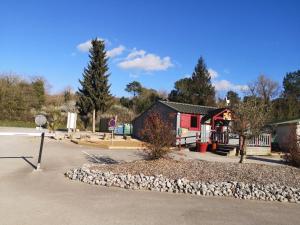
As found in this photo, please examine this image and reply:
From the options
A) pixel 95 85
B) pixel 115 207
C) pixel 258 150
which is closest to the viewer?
pixel 115 207

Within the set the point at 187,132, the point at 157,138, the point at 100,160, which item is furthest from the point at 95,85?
the point at 157,138

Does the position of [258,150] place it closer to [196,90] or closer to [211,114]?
[211,114]

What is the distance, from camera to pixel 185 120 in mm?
29391

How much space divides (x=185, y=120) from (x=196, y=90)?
2878 cm

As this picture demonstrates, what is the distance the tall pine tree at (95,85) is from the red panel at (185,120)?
14.0 meters

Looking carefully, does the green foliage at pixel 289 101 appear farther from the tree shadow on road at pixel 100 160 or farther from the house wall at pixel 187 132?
the tree shadow on road at pixel 100 160

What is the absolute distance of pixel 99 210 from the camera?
7.16 m

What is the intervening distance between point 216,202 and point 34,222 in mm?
4183

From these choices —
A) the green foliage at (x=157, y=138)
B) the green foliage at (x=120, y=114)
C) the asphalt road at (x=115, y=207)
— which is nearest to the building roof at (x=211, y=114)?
the green foliage at (x=120, y=114)

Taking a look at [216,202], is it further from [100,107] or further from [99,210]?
[100,107]

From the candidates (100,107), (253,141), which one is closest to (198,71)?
(100,107)

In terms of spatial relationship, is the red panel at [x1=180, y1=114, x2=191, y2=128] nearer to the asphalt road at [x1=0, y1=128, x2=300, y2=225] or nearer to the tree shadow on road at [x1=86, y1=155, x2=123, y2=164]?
the tree shadow on road at [x1=86, y1=155, x2=123, y2=164]

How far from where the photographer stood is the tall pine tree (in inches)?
1592

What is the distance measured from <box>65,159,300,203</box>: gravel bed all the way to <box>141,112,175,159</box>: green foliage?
1.38ft
